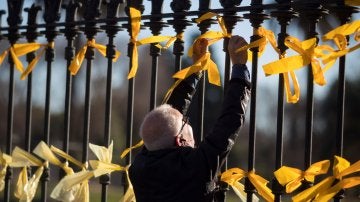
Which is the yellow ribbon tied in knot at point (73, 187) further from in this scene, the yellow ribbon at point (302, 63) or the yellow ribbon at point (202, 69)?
the yellow ribbon at point (302, 63)

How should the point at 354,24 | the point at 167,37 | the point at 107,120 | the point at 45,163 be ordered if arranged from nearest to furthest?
the point at 354,24 < the point at 167,37 < the point at 107,120 < the point at 45,163

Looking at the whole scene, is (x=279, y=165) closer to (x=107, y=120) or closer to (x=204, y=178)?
(x=204, y=178)

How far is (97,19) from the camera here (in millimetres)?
5090

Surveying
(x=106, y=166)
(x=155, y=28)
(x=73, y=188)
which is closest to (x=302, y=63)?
(x=155, y=28)

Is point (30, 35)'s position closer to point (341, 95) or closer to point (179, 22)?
point (179, 22)

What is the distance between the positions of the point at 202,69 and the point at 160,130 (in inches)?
17.3

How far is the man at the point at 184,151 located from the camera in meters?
3.86

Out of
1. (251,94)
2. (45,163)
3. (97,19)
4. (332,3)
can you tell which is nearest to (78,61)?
(97,19)

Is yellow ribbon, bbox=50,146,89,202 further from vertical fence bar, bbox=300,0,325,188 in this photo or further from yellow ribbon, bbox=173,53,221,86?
vertical fence bar, bbox=300,0,325,188

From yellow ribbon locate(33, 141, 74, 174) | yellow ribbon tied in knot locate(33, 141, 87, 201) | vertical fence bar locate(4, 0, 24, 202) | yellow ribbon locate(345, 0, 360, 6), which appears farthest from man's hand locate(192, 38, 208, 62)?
vertical fence bar locate(4, 0, 24, 202)

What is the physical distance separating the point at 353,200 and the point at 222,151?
230 cm

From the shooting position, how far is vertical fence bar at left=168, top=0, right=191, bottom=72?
181 inches

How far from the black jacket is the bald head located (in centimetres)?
5

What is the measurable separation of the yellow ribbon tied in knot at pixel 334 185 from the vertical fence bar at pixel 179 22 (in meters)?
1.04
